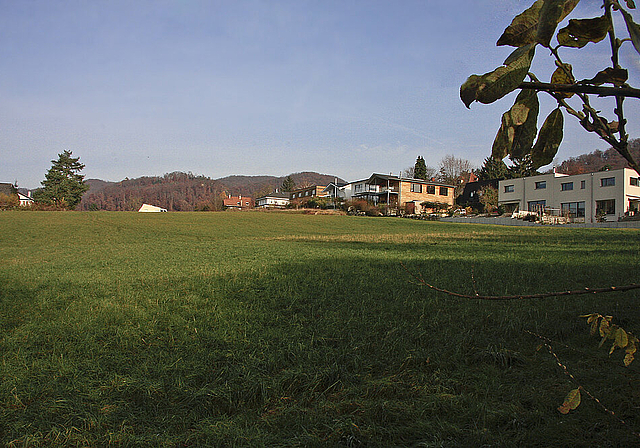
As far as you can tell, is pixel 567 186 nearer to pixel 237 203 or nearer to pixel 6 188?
pixel 237 203

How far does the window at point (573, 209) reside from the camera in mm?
37016

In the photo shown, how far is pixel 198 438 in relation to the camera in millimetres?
2525

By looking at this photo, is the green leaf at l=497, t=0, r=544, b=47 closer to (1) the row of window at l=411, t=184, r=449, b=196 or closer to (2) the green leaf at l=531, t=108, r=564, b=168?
(2) the green leaf at l=531, t=108, r=564, b=168

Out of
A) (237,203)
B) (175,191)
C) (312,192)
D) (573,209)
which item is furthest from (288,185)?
(573,209)

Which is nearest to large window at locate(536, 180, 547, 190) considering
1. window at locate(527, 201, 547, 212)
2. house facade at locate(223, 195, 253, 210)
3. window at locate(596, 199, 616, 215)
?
window at locate(527, 201, 547, 212)

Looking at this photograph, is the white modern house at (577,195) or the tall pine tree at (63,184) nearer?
the white modern house at (577,195)

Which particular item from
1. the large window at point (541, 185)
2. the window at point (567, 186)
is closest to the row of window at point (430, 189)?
the large window at point (541, 185)

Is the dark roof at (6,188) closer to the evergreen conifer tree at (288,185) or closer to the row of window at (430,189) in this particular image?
the evergreen conifer tree at (288,185)

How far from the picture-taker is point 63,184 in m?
55.4

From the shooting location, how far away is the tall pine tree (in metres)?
55.3

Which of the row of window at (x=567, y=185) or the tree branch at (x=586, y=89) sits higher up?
the row of window at (x=567, y=185)

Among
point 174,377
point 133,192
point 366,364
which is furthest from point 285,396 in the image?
point 133,192

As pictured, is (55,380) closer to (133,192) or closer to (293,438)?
(293,438)

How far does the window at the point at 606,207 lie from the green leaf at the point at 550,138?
4288 centimetres
